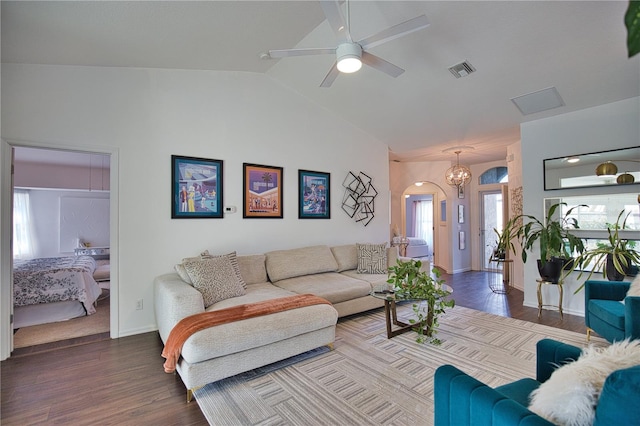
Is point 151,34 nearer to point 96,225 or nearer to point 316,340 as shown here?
point 316,340

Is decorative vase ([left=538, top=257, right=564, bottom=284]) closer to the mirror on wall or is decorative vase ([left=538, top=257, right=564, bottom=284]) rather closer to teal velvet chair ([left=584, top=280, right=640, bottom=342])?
teal velvet chair ([left=584, top=280, right=640, bottom=342])

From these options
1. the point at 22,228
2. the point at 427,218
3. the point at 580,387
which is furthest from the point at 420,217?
the point at 22,228

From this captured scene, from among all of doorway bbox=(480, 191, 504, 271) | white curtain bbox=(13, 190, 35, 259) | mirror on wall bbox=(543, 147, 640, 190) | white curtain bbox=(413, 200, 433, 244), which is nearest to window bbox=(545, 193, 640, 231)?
mirror on wall bbox=(543, 147, 640, 190)

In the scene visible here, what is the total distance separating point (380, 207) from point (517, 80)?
2.94 metres

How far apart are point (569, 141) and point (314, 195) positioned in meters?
3.63

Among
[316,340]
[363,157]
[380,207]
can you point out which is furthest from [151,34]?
[380,207]

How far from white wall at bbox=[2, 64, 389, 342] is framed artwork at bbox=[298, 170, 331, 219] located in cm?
10

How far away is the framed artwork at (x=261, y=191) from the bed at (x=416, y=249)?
5.51m

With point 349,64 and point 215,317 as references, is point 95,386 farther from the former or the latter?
point 349,64

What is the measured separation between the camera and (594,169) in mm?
3848

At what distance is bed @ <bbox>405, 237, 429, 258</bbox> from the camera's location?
8.95 meters

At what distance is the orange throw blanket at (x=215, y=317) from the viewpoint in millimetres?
2229

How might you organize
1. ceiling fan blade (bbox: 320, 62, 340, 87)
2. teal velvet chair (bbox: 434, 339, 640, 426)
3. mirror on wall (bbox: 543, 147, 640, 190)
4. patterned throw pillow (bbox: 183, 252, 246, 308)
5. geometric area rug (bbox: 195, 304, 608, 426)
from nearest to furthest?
teal velvet chair (bbox: 434, 339, 640, 426) < geometric area rug (bbox: 195, 304, 608, 426) < ceiling fan blade (bbox: 320, 62, 340, 87) < patterned throw pillow (bbox: 183, 252, 246, 308) < mirror on wall (bbox: 543, 147, 640, 190)

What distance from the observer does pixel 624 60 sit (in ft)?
9.87
